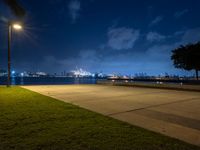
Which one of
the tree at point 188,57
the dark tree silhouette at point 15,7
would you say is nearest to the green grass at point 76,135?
the dark tree silhouette at point 15,7

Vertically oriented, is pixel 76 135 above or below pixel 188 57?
below

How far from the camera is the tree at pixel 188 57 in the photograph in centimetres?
3762

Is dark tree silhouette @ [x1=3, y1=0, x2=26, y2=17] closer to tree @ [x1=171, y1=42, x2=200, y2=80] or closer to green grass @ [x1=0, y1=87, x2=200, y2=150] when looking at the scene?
green grass @ [x1=0, y1=87, x2=200, y2=150]

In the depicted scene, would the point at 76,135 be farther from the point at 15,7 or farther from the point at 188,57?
the point at 188,57

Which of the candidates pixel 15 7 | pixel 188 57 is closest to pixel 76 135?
pixel 15 7

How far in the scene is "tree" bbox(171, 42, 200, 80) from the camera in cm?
3762

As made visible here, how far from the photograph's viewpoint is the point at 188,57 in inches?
1512

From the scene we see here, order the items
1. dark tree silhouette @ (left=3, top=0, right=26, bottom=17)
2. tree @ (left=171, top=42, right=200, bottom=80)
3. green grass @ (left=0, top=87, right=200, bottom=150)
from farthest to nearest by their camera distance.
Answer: tree @ (left=171, top=42, right=200, bottom=80), dark tree silhouette @ (left=3, top=0, right=26, bottom=17), green grass @ (left=0, top=87, right=200, bottom=150)

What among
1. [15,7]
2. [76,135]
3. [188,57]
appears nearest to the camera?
[76,135]

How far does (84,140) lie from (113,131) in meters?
0.99

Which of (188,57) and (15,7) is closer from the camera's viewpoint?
(15,7)

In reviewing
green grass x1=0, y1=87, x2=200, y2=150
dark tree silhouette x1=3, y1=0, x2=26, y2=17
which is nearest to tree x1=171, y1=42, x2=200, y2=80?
dark tree silhouette x1=3, y1=0, x2=26, y2=17

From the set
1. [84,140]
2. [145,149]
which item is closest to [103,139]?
[84,140]

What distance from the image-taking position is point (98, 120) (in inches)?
256
